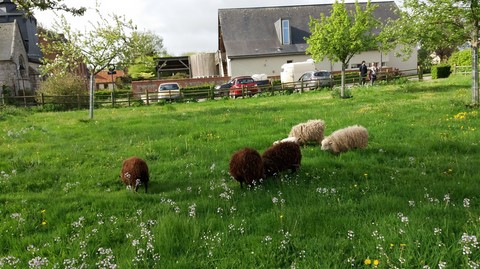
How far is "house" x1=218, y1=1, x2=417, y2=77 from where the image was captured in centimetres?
4644

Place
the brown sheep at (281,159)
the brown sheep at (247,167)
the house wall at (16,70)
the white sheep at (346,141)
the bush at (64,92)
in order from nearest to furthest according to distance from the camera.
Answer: the brown sheep at (247,167), the brown sheep at (281,159), the white sheep at (346,141), the bush at (64,92), the house wall at (16,70)

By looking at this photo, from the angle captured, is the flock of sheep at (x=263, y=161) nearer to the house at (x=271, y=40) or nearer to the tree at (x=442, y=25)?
the tree at (x=442, y=25)

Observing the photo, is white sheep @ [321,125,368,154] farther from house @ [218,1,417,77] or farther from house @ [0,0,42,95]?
house @ [0,0,42,95]

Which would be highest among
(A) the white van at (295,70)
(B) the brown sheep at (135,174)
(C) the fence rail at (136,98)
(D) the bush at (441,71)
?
(A) the white van at (295,70)

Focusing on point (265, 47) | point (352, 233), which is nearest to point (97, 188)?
Answer: point (352, 233)

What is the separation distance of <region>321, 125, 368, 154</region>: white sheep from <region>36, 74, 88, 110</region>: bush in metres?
24.8

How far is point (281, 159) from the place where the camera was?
6648mm

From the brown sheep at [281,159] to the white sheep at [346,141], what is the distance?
1782 mm

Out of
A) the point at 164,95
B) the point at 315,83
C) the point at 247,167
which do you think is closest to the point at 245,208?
the point at 247,167

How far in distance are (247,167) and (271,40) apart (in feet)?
145

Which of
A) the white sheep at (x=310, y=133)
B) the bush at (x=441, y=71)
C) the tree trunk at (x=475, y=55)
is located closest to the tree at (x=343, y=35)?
the tree trunk at (x=475, y=55)

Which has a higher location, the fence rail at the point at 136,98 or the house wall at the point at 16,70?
the house wall at the point at 16,70

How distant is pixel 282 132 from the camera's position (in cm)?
1105

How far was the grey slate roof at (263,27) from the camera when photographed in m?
46.7
